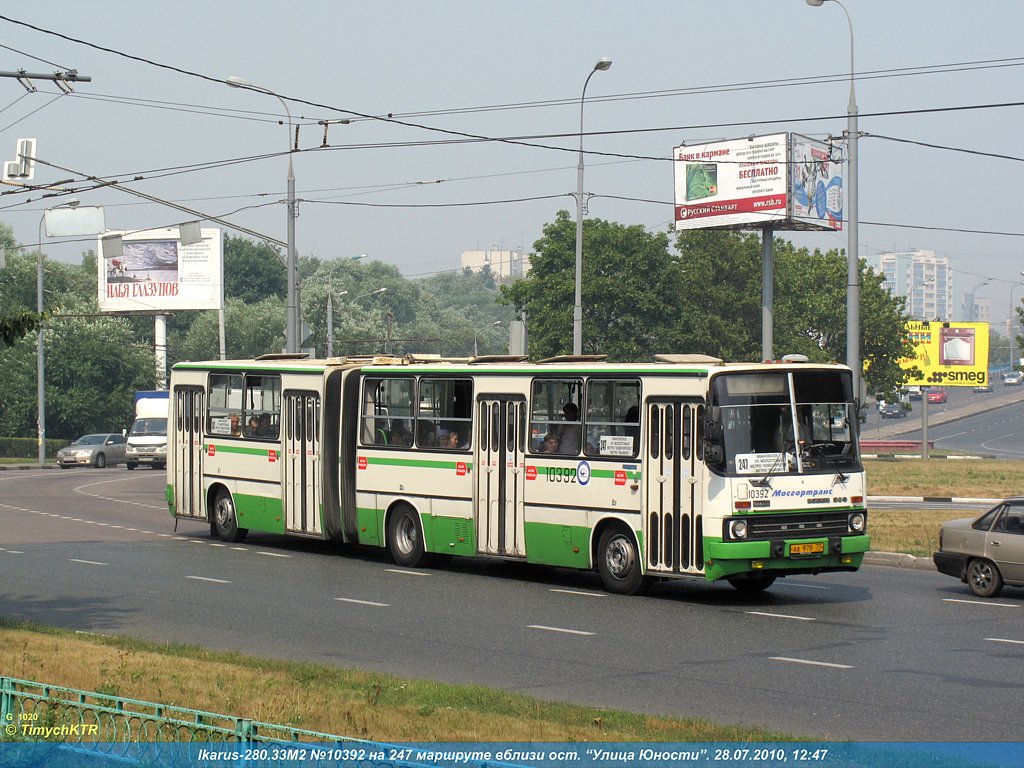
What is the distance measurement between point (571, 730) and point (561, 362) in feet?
33.6

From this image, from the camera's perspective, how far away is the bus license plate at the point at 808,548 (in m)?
16.9

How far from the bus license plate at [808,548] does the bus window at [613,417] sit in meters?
2.30

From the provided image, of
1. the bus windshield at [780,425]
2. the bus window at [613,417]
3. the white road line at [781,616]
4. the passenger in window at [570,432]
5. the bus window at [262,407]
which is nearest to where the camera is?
the white road line at [781,616]

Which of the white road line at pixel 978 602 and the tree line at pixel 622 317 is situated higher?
the tree line at pixel 622 317

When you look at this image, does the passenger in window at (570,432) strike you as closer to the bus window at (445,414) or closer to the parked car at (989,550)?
the bus window at (445,414)

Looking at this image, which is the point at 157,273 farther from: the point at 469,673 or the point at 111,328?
the point at 469,673

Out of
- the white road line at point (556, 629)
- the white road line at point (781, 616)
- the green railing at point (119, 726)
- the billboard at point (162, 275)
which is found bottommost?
the white road line at point (781, 616)

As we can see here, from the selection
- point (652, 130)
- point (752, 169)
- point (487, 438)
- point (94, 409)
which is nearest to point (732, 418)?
point (487, 438)

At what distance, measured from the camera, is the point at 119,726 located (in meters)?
7.28

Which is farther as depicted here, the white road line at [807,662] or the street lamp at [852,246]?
the street lamp at [852,246]

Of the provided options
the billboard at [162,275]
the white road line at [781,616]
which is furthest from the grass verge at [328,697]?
the billboard at [162,275]

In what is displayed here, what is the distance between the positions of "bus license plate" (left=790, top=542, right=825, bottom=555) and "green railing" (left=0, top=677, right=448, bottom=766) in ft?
33.4

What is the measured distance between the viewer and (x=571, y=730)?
9.52 metres

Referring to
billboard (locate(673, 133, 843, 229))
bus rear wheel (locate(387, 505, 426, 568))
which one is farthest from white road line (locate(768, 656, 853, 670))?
billboard (locate(673, 133, 843, 229))
